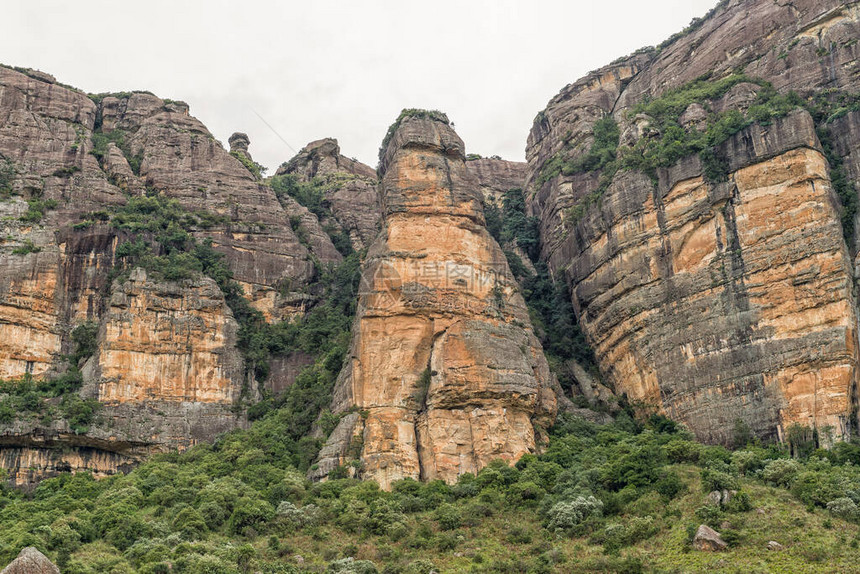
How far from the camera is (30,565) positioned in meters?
35.1

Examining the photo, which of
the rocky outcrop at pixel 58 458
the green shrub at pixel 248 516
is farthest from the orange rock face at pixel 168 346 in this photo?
the green shrub at pixel 248 516

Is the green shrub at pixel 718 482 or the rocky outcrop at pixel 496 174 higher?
the rocky outcrop at pixel 496 174

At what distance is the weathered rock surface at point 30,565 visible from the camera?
1363 inches

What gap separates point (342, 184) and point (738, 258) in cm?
3805

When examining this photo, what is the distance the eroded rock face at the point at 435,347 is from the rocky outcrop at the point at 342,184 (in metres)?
12.8

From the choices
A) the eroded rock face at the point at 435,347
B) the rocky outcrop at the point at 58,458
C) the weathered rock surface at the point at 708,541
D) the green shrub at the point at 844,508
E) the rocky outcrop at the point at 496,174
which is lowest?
the weathered rock surface at the point at 708,541

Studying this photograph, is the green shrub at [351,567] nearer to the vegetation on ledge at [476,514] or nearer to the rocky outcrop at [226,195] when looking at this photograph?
the vegetation on ledge at [476,514]

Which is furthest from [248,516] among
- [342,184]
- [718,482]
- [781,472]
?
[342,184]

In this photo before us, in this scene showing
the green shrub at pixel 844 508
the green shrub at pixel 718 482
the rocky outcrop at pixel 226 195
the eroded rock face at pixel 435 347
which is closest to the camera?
the green shrub at pixel 844 508

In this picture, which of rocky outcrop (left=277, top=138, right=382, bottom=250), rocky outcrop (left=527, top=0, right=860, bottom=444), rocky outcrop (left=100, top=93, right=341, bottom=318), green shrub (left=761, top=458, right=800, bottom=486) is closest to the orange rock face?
rocky outcrop (left=100, top=93, right=341, bottom=318)

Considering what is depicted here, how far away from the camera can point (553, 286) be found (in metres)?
68.2

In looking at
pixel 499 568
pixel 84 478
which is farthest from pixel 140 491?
pixel 499 568

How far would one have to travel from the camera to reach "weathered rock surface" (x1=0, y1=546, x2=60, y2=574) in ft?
114

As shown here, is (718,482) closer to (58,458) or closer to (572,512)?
(572,512)
